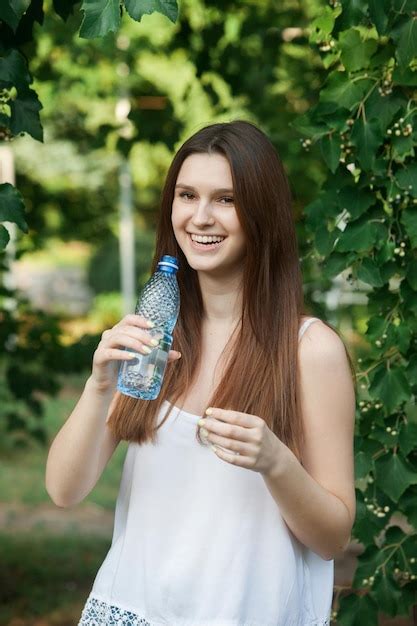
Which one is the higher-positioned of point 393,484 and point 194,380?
point 194,380

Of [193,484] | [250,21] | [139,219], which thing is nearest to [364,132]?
[193,484]

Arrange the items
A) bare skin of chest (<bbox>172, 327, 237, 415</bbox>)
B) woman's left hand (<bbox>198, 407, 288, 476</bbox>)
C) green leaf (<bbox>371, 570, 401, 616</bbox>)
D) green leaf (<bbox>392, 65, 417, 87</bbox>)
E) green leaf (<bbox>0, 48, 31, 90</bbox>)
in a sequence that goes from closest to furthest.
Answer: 1. woman's left hand (<bbox>198, 407, 288, 476</bbox>)
2. bare skin of chest (<bbox>172, 327, 237, 415</bbox>)
3. green leaf (<bbox>0, 48, 31, 90</bbox>)
4. green leaf (<bbox>392, 65, 417, 87</bbox>)
5. green leaf (<bbox>371, 570, 401, 616</bbox>)

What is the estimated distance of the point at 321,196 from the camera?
329 centimetres

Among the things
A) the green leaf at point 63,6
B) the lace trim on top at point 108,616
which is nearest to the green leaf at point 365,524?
the lace trim on top at point 108,616

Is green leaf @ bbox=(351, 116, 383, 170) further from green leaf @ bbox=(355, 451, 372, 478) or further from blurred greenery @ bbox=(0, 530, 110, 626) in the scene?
blurred greenery @ bbox=(0, 530, 110, 626)

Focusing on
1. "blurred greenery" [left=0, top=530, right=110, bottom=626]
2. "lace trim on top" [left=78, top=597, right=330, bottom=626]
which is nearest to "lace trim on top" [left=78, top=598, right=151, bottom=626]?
"lace trim on top" [left=78, top=597, right=330, bottom=626]

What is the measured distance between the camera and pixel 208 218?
2348 mm

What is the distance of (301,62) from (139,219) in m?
18.8

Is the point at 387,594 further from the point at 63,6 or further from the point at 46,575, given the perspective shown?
the point at 46,575

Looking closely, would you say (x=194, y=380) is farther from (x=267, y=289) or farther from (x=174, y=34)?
(x=174, y=34)

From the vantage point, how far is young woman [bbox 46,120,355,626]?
2326 mm

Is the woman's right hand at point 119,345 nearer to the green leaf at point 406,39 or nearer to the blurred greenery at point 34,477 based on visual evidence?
the green leaf at point 406,39

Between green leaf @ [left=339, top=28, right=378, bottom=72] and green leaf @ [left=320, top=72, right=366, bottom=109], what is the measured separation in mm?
45

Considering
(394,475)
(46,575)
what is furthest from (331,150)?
(46,575)
